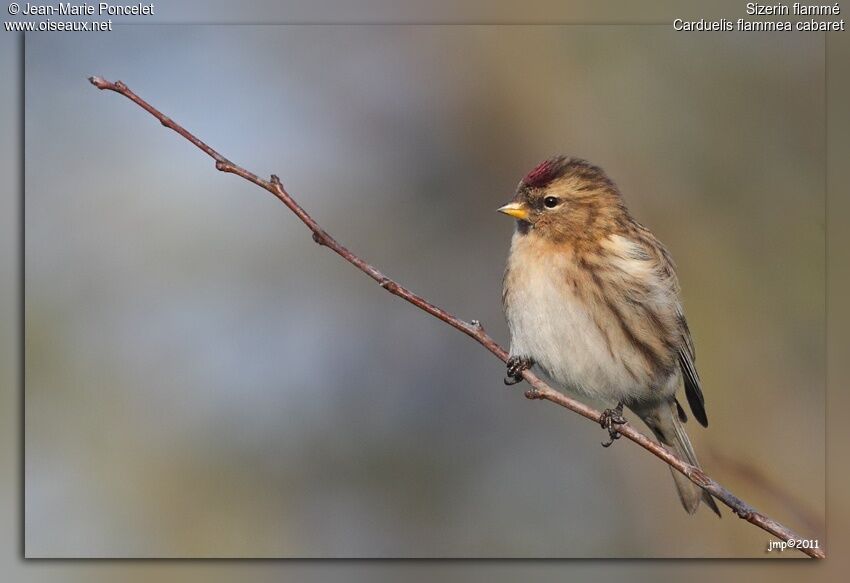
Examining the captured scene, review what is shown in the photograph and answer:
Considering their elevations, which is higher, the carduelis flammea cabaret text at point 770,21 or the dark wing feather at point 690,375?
the carduelis flammea cabaret text at point 770,21

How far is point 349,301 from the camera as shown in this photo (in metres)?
3.22

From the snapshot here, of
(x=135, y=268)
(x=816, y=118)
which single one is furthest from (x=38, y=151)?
(x=816, y=118)

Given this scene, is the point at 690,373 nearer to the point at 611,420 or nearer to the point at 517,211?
the point at 611,420

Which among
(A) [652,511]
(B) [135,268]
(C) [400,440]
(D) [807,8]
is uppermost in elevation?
(D) [807,8]

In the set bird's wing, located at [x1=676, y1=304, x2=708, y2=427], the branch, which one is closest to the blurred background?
bird's wing, located at [x1=676, y1=304, x2=708, y2=427]

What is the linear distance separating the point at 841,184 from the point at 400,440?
5.15 ft

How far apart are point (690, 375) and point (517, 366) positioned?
0.53 m

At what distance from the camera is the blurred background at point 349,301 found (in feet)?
10.3

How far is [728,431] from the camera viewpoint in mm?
3156

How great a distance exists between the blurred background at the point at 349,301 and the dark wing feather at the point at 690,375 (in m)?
0.17

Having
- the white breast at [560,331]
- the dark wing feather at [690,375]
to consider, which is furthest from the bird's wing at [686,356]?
the white breast at [560,331]

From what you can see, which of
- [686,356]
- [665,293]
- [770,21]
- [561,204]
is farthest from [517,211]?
[770,21]

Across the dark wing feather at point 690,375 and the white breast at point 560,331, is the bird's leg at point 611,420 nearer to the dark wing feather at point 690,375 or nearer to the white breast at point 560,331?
the white breast at point 560,331

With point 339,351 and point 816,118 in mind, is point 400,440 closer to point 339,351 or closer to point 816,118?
point 339,351
